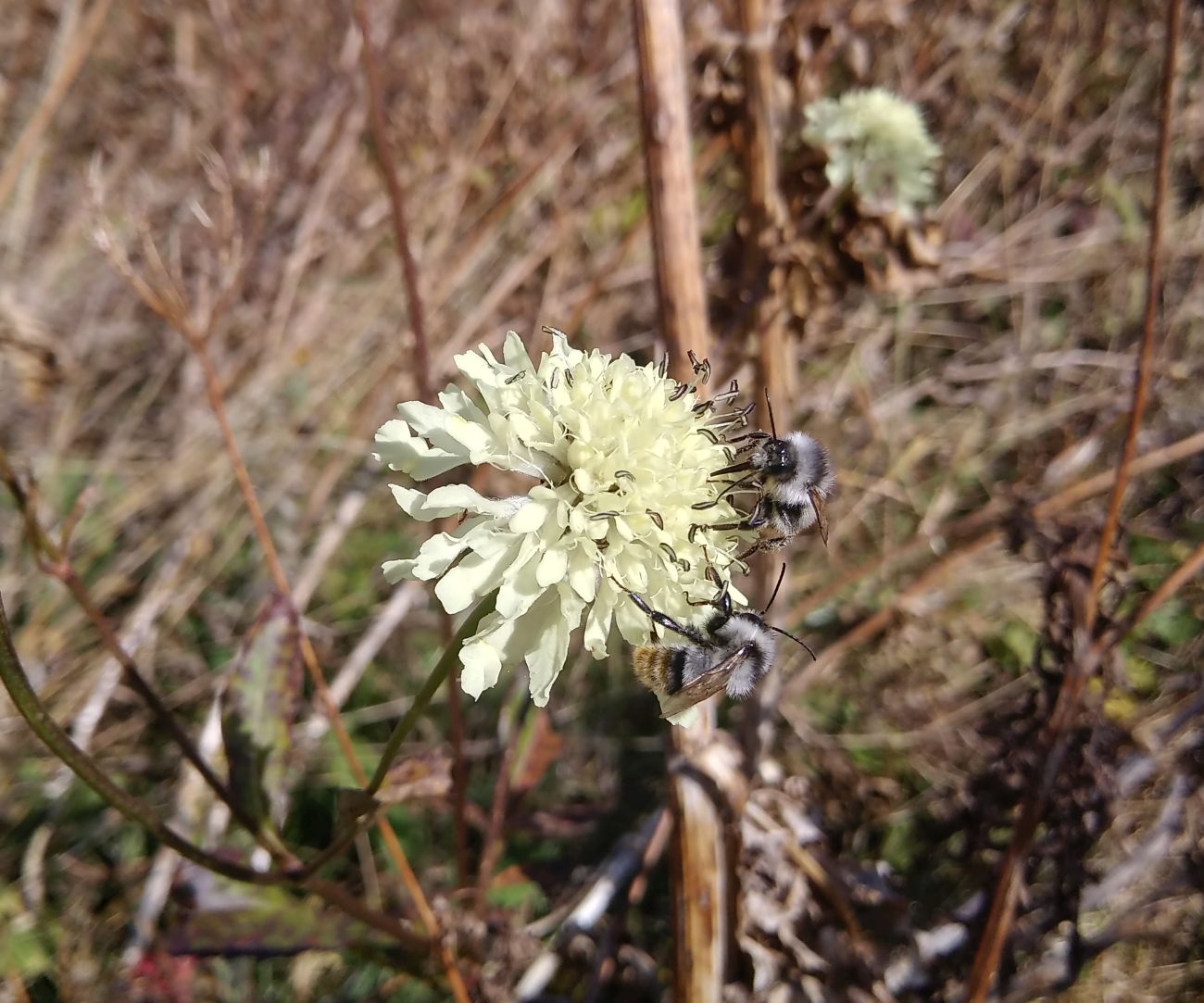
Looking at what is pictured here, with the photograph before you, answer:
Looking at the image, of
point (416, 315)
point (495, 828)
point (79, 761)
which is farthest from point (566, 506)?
point (495, 828)

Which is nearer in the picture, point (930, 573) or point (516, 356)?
point (516, 356)

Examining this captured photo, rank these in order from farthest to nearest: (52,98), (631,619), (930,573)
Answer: (52,98), (930,573), (631,619)

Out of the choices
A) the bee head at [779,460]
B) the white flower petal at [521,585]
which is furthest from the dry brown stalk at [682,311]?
the white flower petal at [521,585]

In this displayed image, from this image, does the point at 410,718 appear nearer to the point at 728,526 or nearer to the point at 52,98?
the point at 728,526

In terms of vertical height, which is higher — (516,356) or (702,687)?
(516,356)

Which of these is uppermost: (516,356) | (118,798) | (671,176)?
(671,176)

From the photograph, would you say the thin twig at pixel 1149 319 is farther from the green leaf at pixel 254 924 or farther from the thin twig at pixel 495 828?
the green leaf at pixel 254 924

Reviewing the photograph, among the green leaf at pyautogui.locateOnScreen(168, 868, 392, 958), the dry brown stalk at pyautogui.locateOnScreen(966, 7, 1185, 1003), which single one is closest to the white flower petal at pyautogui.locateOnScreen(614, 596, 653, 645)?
the green leaf at pyautogui.locateOnScreen(168, 868, 392, 958)

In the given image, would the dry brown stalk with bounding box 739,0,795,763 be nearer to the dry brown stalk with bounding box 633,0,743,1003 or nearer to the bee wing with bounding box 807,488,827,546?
the dry brown stalk with bounding box 633,0,743,1003
